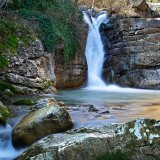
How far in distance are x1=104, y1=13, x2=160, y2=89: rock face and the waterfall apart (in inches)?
15.8

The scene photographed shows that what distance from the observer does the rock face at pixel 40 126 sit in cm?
579

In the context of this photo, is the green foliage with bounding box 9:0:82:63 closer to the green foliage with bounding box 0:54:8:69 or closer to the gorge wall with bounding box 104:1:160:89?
the gorge wall with bounding box 104:1:160:89

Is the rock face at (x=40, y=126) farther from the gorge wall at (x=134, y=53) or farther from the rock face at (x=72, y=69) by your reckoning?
the gorge wall at (x=134, y=53)

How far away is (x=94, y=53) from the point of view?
651 inches

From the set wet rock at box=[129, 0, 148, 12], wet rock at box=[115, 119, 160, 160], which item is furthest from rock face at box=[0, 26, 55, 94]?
wet rock at box=[129, 0, 148, 12]

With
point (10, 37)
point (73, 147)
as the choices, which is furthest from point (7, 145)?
point (10, 37)

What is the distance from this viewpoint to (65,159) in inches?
189

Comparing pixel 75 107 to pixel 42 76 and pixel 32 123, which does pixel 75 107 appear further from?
pixel 42 76

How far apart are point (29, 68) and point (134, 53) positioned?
643cm

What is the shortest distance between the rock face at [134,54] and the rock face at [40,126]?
33.4ft

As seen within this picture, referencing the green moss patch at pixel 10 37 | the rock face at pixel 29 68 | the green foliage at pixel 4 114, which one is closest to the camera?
the green foliage at pixel 4 114

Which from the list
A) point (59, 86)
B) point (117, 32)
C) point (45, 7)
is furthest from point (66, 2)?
point (59, 86)

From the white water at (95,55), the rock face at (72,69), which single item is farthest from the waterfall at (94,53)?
the rock face at (72,69)

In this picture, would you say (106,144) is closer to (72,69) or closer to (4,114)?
(4,114)
